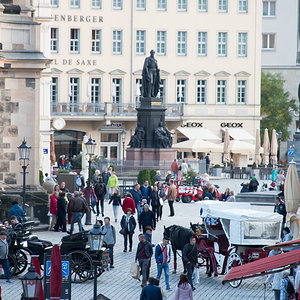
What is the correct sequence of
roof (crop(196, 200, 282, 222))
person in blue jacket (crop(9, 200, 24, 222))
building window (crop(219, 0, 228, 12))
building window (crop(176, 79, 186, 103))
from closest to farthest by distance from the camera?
1. roof (crop(196, 200, 282, 222))
2. person in blue jacket (crop(9, 200, 24, 222))
3. building window (crop(176, 79, 186, 103))
4. building window (crop(219, 0, 228, 12))

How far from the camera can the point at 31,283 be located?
1609cm

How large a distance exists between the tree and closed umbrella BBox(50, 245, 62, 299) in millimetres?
62701

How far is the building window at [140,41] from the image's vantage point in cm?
7169

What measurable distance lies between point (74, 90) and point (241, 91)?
483 inches

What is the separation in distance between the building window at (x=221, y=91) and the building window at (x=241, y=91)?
1.09 metres

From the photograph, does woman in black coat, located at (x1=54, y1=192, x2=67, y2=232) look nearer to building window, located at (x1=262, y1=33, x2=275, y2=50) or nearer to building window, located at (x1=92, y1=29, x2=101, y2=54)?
building window, located at (x1=92, y1=29, x2=101, y2=54)

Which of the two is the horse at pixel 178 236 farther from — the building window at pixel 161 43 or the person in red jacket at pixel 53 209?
the building window at pixel 161 43

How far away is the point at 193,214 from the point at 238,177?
2188 cm

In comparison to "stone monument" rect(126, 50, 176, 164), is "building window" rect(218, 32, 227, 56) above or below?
above

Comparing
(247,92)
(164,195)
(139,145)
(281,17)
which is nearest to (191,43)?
(247,92)

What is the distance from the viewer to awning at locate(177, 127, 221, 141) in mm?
69500

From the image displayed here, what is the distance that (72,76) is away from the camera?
7050 cm

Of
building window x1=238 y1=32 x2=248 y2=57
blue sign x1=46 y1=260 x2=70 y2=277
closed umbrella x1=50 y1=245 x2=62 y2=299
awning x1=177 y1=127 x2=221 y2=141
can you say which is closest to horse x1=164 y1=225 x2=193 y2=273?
blue sign x1=46 y1=260 x2=70 y2=277

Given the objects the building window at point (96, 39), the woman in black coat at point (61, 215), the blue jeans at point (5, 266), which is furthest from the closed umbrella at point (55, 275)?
the building window at point (96, 39)
